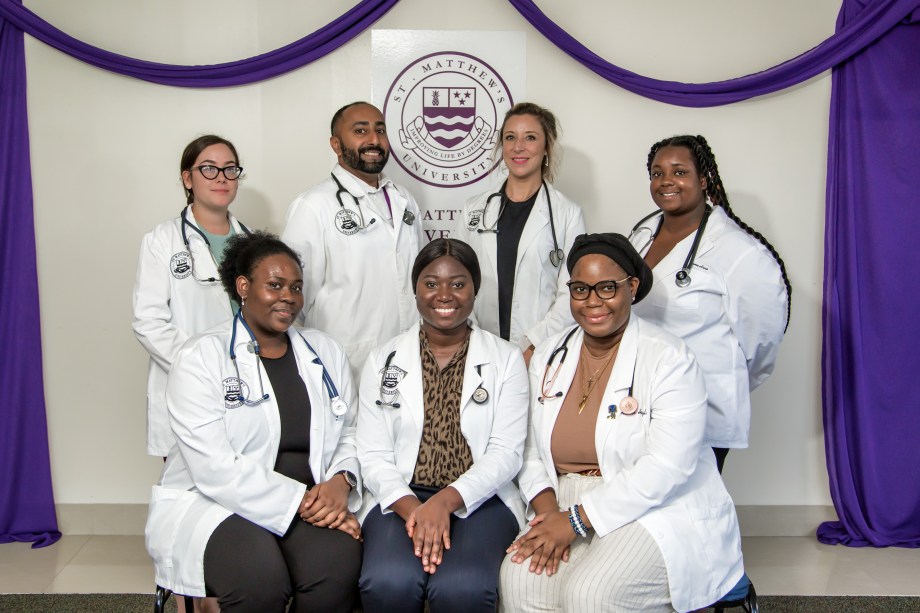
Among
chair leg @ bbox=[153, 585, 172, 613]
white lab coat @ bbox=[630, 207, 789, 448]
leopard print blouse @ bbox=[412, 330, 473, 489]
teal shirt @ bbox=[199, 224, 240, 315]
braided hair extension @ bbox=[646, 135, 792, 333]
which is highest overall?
braided hair extension @ bbox=[646, 135, 792, 333]

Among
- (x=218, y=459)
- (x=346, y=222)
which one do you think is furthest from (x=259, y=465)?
(x=346, y=222)

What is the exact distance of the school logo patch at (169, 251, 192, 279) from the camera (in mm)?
3070

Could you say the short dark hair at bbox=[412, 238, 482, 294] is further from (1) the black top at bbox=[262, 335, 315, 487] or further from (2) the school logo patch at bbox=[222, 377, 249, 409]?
(2) the school logo patch at bbox=[222, 377, 249, 409]

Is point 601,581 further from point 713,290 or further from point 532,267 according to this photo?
point 532,267

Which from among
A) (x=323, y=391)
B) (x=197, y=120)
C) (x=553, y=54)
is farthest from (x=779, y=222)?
(x=197, y=120)

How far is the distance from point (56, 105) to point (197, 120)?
61 centimetres

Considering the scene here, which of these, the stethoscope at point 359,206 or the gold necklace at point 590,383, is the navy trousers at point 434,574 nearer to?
the gold necklace at point 590,383

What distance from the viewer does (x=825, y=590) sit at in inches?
132

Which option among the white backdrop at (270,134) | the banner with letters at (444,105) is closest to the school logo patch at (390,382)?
the banner with letters at (444,105)

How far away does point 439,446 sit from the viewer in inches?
102

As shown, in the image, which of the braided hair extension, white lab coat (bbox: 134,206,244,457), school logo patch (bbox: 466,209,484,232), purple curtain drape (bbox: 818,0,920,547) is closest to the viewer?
the braided hair extension

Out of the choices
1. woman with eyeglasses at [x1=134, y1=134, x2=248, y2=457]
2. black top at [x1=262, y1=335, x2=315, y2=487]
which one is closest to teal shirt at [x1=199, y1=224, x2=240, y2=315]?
woman with eyeglasses at [x1=134, y1=134, x2=248, y2=457]

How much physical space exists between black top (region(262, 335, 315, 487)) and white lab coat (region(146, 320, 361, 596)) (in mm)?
21

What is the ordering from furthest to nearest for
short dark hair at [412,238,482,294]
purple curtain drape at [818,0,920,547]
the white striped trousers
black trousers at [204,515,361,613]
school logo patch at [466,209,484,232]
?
1. purple curtain drape at [818,0,920,547]
2. school logo patch at [466,209,484,232]
3. short dark hair at [412,238,482,294]
4. black trousers at [204,515,361,613]
5. the white striped trousers
